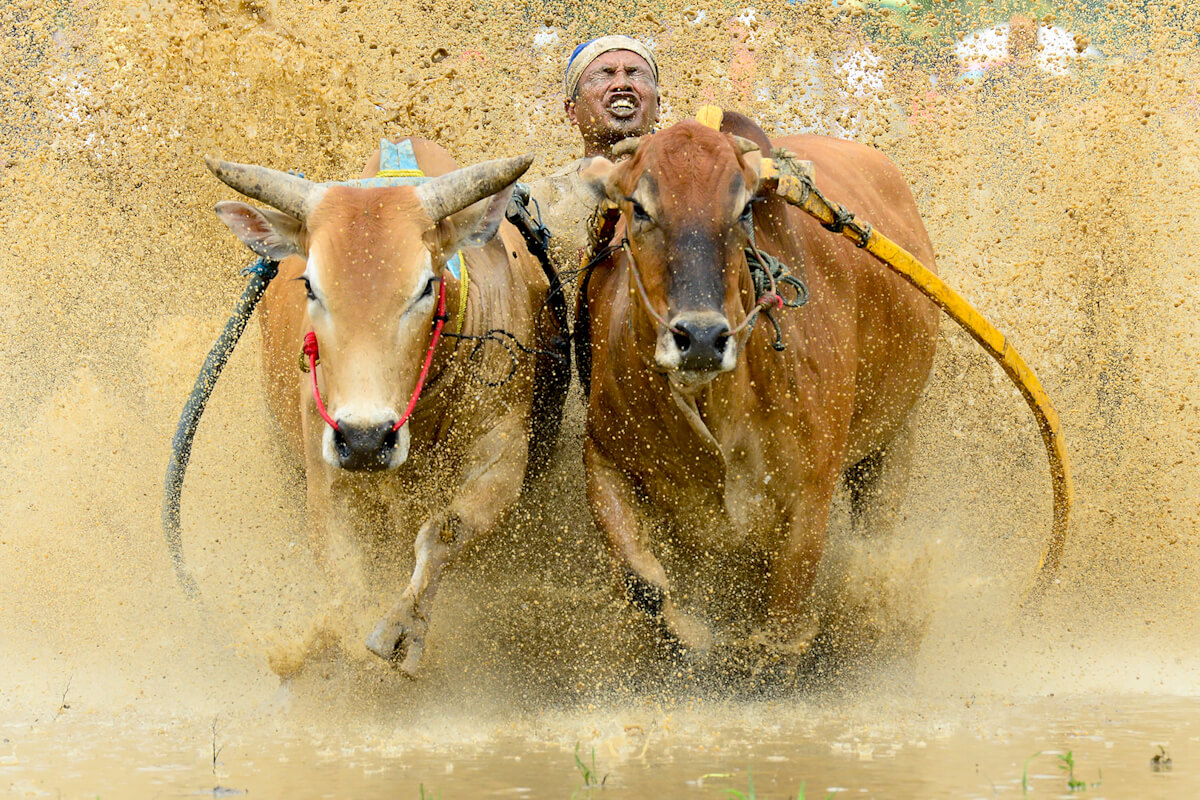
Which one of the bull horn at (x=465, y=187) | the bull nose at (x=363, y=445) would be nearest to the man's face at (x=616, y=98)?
the bull horn at (x=465, y=187)

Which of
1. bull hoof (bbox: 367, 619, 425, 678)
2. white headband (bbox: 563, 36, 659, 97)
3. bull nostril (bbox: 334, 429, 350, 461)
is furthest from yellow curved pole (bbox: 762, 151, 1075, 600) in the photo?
bull hoof (bbox: 367, 619, 425, 678)

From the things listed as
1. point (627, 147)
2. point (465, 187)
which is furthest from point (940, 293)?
point (465, 187)

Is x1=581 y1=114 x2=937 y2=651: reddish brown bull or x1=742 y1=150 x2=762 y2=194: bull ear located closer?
x1=581 y1=114 x2=937 y2=651: reddish brown bull

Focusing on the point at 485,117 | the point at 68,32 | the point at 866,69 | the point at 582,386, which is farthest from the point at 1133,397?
the point at 68,32

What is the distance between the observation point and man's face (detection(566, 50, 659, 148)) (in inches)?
239

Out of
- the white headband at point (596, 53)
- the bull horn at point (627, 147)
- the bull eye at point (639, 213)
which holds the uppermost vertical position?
the white headband at point (596, 53)

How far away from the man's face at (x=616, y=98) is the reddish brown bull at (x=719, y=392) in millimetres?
969

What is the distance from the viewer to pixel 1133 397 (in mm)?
6762

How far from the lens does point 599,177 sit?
4535 millimetres

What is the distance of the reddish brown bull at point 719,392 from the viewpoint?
13.8ft

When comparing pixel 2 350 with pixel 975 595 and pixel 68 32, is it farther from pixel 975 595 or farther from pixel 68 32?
pixel 975 595

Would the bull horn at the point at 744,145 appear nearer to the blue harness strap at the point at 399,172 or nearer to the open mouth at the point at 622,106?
the blue harness strap at the point at 399,172

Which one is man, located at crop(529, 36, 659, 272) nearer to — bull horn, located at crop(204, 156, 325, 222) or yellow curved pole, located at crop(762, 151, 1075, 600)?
yellow curved pole, located at crop(762, 151, 1075, 600)

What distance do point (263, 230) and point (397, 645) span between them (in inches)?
48.8
